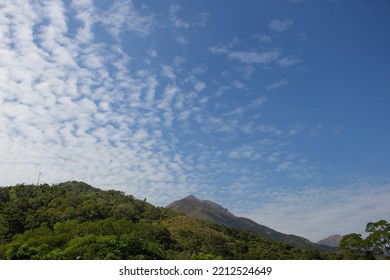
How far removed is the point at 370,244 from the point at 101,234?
26391mm

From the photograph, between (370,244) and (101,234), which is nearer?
(370,244)

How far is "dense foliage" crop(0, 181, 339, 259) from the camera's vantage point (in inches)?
1005

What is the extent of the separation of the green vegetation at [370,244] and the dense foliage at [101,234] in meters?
6.61

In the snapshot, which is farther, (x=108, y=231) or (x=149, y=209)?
(x=149, y=209)

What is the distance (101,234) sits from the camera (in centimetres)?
3947

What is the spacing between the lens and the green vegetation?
27.5m

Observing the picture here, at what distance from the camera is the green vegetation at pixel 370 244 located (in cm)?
2750

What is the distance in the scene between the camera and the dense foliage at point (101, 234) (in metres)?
25.5

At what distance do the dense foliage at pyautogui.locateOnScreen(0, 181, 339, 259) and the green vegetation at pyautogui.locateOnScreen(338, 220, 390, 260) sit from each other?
661cm
